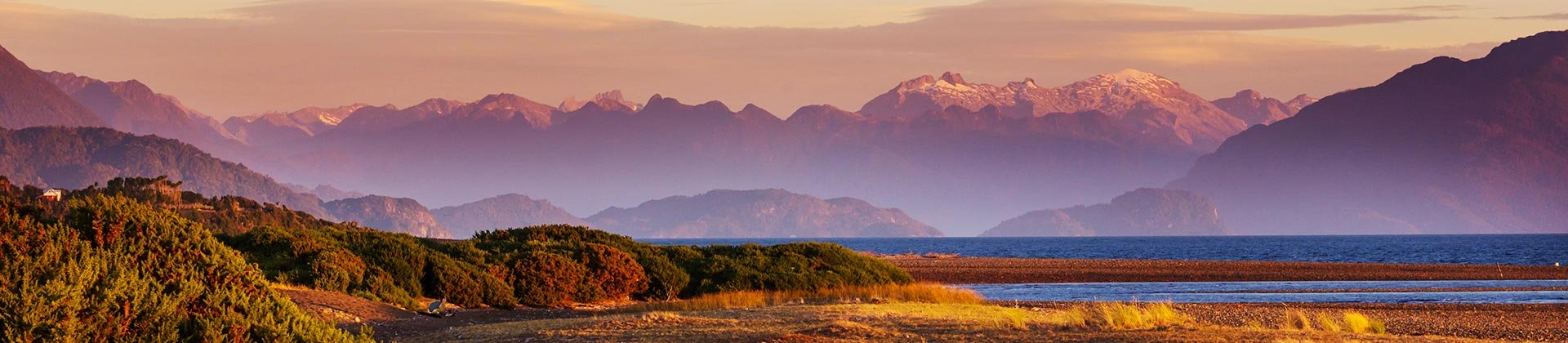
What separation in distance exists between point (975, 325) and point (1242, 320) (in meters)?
9.52

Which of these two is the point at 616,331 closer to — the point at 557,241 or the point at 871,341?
the point at 871,341

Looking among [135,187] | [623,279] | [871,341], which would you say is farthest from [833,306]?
[135,187]

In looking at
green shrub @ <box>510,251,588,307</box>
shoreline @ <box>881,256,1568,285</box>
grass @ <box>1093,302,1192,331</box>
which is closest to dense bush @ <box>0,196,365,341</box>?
grass @ <box>1093,302,1192,331</box>

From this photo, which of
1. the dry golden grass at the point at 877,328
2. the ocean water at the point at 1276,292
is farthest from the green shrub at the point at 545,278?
the ocean water at the point at 1276,292

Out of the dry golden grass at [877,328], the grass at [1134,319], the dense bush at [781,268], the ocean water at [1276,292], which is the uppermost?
the dense bush at [781,268]

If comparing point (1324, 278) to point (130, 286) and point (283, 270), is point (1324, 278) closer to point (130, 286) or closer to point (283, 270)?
point (283, 270)

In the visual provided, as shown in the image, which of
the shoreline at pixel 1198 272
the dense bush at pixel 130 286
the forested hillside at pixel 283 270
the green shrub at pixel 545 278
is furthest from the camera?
the shoreline at pixel 1198 272

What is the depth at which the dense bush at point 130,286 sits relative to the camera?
1362 cm

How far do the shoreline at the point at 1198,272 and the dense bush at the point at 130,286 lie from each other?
50978mm

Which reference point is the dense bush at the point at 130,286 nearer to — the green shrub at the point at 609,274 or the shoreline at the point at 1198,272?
the green shrub at the point at 609,274

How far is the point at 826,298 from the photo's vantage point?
117 ft

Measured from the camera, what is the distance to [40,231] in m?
15.1

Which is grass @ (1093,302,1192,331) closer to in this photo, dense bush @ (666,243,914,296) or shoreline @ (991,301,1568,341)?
shoreline @ (991,301,1568,341)

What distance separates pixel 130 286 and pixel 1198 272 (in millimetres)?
72889
